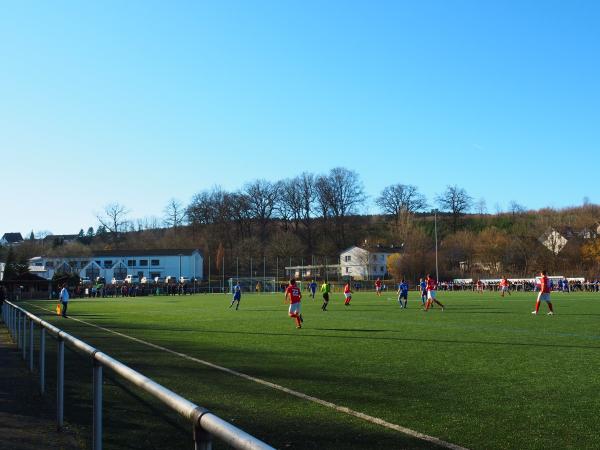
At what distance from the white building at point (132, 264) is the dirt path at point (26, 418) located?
103m

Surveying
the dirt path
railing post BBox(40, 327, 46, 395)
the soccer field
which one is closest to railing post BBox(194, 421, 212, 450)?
the soccer field

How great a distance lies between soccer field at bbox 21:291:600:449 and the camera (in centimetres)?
642

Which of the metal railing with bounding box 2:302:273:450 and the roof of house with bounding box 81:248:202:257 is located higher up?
the roof of house with bounding box 81:248:202:257

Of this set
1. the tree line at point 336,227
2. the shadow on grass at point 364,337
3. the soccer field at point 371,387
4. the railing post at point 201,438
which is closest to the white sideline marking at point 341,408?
the soccer field at point 371,387

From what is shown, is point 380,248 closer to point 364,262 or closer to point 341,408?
point 364,262

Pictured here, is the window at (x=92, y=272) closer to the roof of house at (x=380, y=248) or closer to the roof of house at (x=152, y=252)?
the roof of house at (x=152, y=252)

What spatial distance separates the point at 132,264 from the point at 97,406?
116 metres

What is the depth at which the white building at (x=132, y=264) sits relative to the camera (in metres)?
112

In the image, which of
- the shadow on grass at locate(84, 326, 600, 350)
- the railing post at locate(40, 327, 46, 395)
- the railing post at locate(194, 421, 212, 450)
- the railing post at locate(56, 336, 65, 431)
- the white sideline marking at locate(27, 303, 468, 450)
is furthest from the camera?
the shadow on grass at locate(84, 326, 600, 350)

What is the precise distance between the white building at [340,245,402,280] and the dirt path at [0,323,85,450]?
10257 cm

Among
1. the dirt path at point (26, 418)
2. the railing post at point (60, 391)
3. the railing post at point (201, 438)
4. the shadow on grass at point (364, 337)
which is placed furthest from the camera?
the shadow on grass at point (364, 337)

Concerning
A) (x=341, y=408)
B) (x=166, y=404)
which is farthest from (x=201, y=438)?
(x=341, y=408)

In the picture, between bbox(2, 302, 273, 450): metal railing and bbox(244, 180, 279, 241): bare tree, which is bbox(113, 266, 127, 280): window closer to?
bbox(244, 180, 279, 241): bare tree

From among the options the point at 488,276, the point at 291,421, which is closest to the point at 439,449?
the point at 291,421
